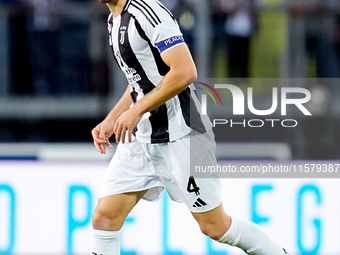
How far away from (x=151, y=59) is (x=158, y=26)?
0.19 m

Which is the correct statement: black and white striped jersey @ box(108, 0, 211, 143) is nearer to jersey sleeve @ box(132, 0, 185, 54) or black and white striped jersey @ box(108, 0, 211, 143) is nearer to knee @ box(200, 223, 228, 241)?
jersey sleeve @ box(132, 0, 185, 54)

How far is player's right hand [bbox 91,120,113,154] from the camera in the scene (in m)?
2.47

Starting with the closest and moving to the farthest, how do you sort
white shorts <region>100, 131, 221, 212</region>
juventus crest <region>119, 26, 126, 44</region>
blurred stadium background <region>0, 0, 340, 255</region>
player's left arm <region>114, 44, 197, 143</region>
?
player's left arm <region>114, 44, 197, 143</region>
juventus crest <region>119, 26, 126, 44</region>
white shorts <region>100, 131, 221, 212</region>
blurred stadium background <region>0, 0, 340, 255</region>

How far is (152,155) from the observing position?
244 centimetres

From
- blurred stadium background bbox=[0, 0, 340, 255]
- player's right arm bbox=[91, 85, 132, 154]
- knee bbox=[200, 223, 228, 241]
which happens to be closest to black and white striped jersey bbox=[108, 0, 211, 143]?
player's right arm bbox=[91, 85, 132, 154]

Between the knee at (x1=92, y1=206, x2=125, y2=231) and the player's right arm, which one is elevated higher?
the player's right arm

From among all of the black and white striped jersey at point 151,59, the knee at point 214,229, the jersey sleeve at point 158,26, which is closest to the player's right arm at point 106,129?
the black and white striped jersey at point 151,59

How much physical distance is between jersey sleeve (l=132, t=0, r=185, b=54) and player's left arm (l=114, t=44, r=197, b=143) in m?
0.03

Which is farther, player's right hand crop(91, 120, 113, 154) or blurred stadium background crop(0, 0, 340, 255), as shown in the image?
blurred stadium background crop(0, 0, 340, 255)

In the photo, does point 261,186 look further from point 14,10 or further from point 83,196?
point 14,10

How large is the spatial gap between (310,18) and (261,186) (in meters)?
2.89

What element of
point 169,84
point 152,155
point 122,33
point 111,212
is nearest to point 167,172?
point 152,155

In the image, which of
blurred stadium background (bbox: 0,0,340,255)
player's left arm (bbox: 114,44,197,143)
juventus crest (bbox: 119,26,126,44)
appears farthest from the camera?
blurred stadium background (bbox: 0,0,340,255)

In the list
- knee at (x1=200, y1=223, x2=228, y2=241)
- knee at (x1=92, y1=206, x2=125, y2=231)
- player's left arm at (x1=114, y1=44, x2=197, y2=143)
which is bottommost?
knee at (x1=200, y1=223, x2=228, y2=241)
